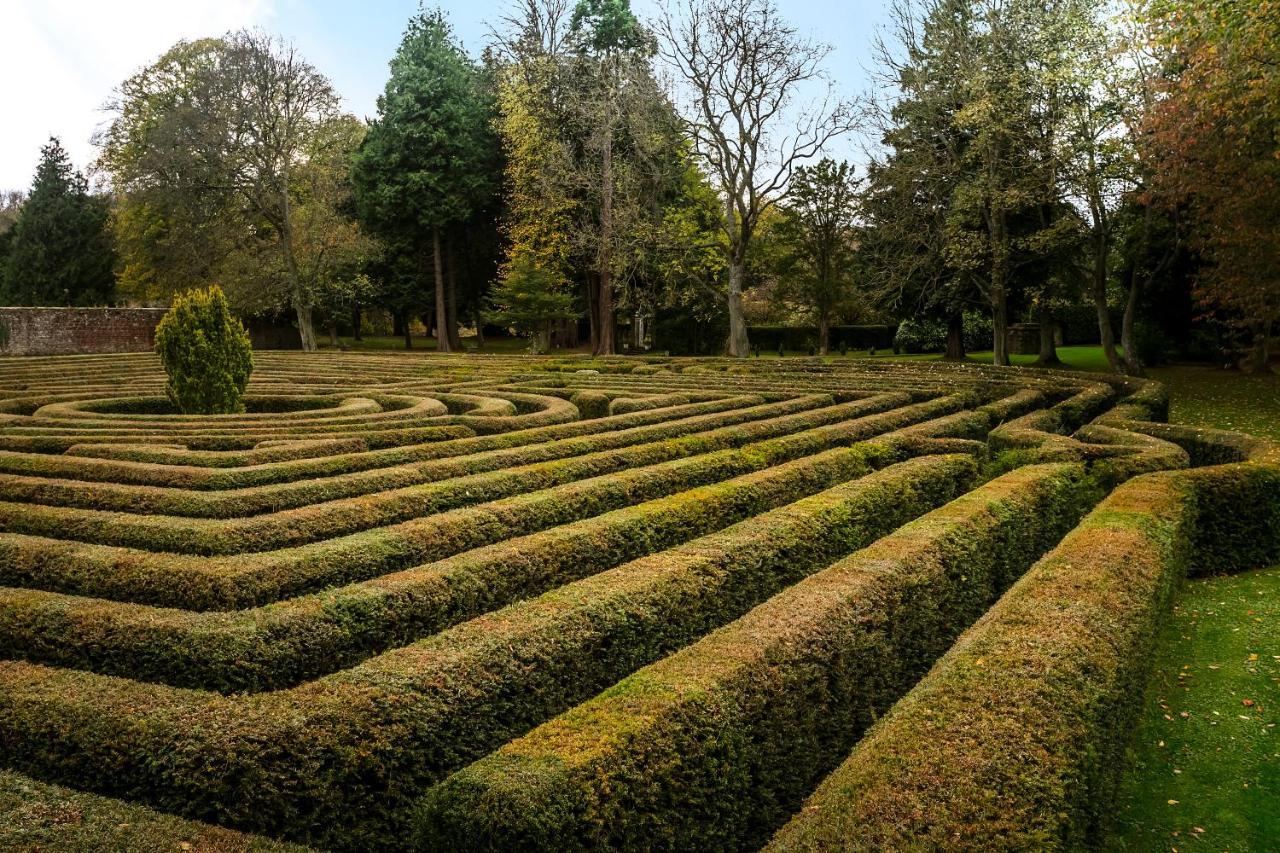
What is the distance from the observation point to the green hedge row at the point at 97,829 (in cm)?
379

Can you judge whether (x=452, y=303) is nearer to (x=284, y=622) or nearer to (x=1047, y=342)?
(x=1047, y=342)

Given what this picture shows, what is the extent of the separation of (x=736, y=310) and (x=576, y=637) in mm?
29107

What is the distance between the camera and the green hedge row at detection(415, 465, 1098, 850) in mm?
3691

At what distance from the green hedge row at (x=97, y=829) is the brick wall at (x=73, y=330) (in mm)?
36959

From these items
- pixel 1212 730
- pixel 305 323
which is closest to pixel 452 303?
pixel 305 323

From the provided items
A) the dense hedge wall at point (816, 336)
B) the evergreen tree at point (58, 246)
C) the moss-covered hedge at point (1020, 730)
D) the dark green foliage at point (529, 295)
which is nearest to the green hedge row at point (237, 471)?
the moss-covered hedge at point (1020, 730)

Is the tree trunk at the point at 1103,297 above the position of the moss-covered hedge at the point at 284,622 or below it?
above

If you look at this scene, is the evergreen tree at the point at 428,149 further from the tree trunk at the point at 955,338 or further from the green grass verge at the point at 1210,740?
the green grass verge at the point at 1210,740

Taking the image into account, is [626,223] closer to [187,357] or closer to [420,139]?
[420,139]

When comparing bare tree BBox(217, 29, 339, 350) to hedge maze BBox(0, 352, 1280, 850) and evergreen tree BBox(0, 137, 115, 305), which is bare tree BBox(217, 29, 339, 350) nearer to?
evergreen tree BBox(0, 137, 115, 305)

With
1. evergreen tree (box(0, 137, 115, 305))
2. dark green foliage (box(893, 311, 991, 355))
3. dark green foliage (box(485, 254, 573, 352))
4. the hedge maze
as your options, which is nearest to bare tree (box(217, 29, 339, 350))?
dark green foliage (box(485, 254, 573, 352))

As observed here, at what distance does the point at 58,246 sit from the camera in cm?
5162

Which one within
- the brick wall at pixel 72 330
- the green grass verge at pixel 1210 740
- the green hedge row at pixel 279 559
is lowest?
the green grass verge at pixel 1210 740

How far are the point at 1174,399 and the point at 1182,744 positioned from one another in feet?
68.1
